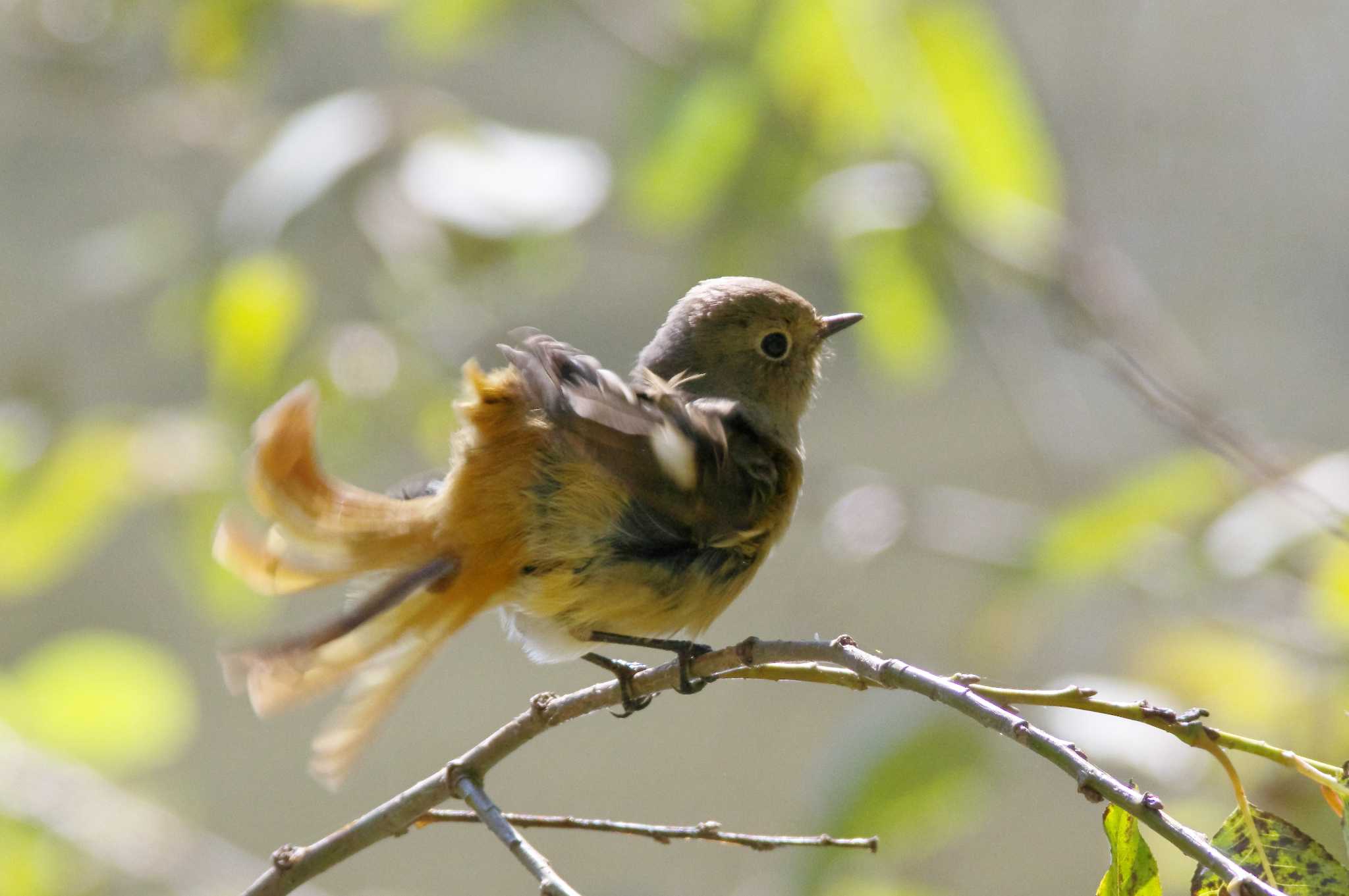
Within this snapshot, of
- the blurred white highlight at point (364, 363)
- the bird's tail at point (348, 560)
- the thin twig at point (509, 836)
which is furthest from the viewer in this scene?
the blurred white highlight at point (364, 363)

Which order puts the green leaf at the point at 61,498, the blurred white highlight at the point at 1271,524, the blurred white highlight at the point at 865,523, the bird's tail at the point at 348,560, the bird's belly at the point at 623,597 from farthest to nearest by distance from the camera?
the blurred white highlight at the point at 865,523 < the green leaf at the point at 61,498 < the blurred white highlight at the point at 1271,524 < the bird's belly at the point at 623,597 < the bird's tail at the point at 348,560

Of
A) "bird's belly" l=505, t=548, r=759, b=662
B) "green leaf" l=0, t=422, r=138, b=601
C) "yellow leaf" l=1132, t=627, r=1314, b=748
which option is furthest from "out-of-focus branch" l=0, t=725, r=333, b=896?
"yellow leaf" l=1132, t=627, r=1314, b=748

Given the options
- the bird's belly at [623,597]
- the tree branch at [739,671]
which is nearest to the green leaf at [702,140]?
the bird's belly at [623,597]

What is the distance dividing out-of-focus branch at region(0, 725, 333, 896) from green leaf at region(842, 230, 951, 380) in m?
1.40

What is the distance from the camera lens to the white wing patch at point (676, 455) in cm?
123

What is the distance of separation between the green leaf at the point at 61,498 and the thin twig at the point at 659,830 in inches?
47.8

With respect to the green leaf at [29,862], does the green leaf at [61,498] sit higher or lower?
higher

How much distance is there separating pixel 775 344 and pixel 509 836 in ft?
3.25

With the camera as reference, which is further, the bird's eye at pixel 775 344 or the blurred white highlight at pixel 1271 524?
the bird's eye at pixel 775 344

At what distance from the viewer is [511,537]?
141 cm

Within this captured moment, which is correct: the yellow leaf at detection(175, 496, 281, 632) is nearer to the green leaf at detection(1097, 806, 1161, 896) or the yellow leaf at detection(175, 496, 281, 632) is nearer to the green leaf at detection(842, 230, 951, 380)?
the green leaf at detection(842, 230, 951, 380)

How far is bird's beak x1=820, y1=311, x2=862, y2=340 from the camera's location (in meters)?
1.80

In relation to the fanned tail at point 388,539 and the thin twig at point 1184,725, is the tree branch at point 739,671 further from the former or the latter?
the fanned tail at point 388,539

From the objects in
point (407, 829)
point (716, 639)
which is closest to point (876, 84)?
point (407, 829)
